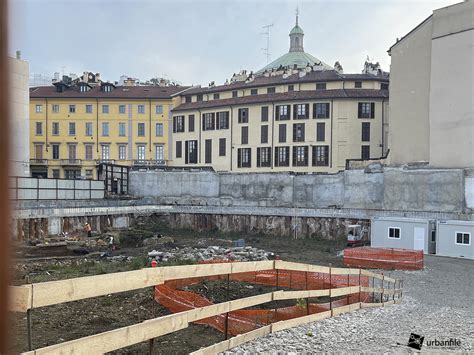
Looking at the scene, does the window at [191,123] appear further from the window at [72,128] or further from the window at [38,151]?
the window at [38,151]

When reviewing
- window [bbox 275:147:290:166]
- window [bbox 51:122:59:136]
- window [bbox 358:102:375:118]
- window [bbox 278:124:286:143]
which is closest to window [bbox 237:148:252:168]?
window [bbox 275:147:290:166]

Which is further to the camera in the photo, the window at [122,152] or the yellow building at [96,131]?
the window at [122,152]

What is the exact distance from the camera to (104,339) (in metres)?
5.84

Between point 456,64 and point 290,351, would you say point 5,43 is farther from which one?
point 456,64

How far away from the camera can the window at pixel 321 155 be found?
2185 inches

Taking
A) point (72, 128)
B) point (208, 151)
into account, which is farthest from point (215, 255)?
point (72, 128)

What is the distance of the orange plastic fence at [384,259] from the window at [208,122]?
38.7 meters

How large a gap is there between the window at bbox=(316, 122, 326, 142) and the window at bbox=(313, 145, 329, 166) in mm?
961

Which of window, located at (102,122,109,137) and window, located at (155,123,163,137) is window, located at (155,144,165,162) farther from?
window, located at (102,122,109,137)

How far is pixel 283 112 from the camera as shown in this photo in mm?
58656

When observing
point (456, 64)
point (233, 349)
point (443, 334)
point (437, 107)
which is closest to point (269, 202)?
point (437, 107)

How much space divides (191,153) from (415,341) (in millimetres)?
54755

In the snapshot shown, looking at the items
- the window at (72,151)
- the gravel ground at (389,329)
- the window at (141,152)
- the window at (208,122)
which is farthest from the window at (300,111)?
the gravel ground at (389,329)

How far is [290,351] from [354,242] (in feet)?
91.9
